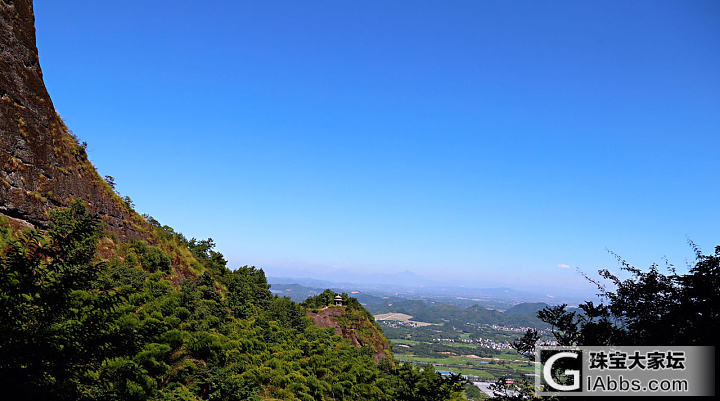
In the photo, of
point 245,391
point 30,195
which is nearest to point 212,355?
point 245,391

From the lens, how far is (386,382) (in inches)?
1101

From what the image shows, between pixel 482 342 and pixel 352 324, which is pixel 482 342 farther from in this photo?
pixel 352 324

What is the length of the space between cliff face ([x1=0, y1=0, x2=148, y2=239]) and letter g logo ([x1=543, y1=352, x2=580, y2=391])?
24.9m

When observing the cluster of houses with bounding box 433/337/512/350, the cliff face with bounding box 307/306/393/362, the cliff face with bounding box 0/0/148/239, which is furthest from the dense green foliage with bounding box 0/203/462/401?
the cluster of houses with bounding box 433/337/512/350

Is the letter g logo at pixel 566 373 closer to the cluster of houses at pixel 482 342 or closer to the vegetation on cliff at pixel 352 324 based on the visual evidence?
the vegetation on cliff at pixel 352 324

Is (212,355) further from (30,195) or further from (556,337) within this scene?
(556,337)

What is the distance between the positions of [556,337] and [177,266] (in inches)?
1202

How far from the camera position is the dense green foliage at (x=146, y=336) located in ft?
19.1

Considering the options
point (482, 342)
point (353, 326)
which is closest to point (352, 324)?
point (353, 326)

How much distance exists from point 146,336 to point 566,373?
963 cm

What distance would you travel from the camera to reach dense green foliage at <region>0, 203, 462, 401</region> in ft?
19.1

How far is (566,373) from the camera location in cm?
806

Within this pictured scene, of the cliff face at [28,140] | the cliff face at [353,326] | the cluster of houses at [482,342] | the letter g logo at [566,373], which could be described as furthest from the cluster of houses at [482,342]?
the letter g logo at [566,373]

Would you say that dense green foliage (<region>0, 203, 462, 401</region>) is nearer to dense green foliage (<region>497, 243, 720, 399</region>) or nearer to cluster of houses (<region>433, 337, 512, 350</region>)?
dense green foliage (<region>497, 243, 720, 399</region>)
